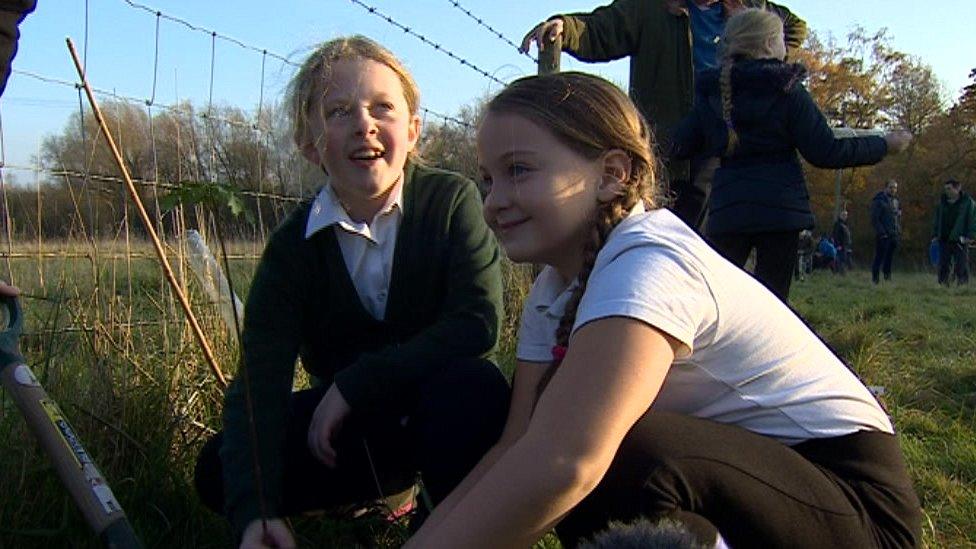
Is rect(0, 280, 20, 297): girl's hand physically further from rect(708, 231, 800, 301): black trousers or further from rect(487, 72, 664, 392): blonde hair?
rect(708, 231, 800, 301): black trousers

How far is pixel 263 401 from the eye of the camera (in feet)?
6.89

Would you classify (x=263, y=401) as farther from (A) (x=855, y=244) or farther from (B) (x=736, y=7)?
(A) (x=855, y=244)

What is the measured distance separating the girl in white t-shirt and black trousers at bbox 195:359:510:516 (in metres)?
0.10

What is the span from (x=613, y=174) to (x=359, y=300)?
77cm

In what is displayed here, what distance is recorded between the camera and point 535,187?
1.69 m

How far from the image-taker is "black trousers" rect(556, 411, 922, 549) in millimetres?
1495

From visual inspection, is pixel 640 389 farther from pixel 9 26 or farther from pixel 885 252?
pixel 885 252

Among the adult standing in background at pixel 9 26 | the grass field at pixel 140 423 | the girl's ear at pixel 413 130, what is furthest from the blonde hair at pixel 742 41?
the adult standing in background at pixel 9 26

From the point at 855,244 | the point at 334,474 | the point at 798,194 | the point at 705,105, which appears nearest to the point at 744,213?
the point at 798,194

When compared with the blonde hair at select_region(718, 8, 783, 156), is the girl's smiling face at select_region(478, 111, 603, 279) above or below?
below

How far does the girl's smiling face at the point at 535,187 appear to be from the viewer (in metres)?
1.69

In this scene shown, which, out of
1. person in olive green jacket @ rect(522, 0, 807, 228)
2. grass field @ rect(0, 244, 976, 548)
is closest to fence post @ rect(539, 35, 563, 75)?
person in olive green jacket @ rect(522, 0, 807, 228)

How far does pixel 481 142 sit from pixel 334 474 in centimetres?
93

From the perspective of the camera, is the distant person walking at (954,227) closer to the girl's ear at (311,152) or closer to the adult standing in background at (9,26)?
the girl's ear at (311,152)
